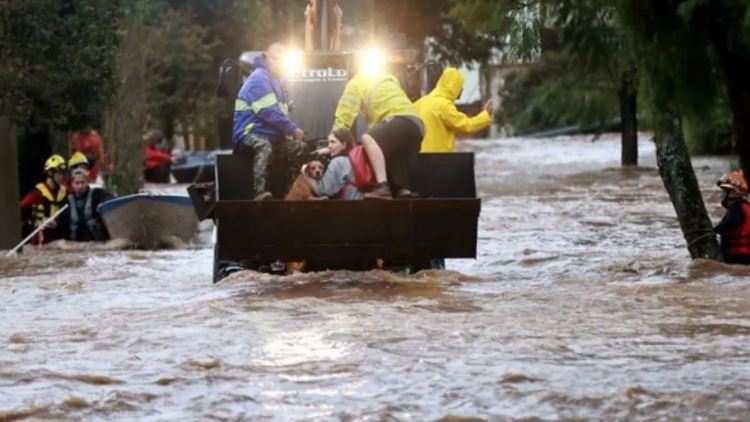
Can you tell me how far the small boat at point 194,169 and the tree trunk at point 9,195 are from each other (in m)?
14.4

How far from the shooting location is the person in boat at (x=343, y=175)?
15.1m

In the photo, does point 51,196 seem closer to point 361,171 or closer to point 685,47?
point 361,171

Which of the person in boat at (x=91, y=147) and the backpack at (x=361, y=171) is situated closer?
the backpack at (x=361, y=171)

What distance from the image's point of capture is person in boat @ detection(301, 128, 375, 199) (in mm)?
15109

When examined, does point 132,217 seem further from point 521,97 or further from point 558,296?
point 521,97

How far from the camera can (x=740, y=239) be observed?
1659 cm

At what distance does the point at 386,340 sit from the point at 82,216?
11.3 m

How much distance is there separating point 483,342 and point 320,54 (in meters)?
7.70

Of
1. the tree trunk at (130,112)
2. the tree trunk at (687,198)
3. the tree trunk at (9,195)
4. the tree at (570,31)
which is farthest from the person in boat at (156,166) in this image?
the tree trunk at (687,198)

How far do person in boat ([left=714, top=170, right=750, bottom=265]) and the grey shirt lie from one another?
361cm

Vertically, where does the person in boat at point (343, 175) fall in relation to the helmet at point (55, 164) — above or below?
above

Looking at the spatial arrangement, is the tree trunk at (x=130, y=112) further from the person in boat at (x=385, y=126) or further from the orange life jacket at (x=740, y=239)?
the orange life jacket at (x=740, y=239)

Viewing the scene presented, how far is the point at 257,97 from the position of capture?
51.1 feet

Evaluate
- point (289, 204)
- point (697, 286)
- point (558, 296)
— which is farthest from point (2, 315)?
point (697, 286)
